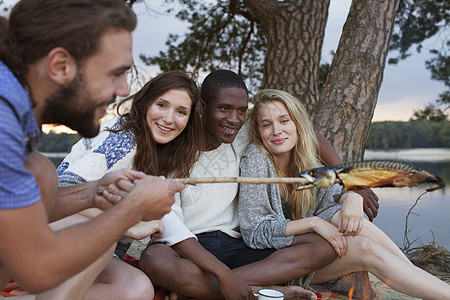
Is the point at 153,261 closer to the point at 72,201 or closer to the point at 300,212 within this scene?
the point at 72,201

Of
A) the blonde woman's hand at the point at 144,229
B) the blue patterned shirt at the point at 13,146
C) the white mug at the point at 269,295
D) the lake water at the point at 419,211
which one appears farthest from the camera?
the lake water at the point at 419,211

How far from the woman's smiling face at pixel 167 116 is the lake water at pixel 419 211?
135cm

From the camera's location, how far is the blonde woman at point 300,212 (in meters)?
2.49

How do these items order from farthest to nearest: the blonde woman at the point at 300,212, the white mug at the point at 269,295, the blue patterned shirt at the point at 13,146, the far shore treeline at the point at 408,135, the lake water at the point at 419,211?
1. the far shore treeline at the point at 408,135
2. the lake water at the point at 419,211
3. the blonde woman at the point at 300,212
4. the white mug at the point at 269,295
5. the blue patterned shirt at the point at 13,146

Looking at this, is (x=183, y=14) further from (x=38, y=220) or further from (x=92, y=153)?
→ (x=38, y=220)

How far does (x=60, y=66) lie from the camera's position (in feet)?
4.50

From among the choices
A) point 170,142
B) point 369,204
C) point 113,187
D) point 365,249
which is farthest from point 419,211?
point 113,187

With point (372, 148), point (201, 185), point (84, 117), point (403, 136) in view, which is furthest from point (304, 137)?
point (403, 136)

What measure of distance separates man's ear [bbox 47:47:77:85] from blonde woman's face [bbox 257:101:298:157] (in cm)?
161

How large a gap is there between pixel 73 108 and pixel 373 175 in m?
1.20

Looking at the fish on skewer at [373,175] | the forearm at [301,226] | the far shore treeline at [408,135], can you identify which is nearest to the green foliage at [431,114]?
the far shore treeline at [408,135]

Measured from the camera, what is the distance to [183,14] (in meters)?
6.88

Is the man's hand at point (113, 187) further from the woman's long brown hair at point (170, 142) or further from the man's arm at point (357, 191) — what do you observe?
the man's arm at point (357, 191)

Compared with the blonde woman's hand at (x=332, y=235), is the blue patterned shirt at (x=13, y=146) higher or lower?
higher
